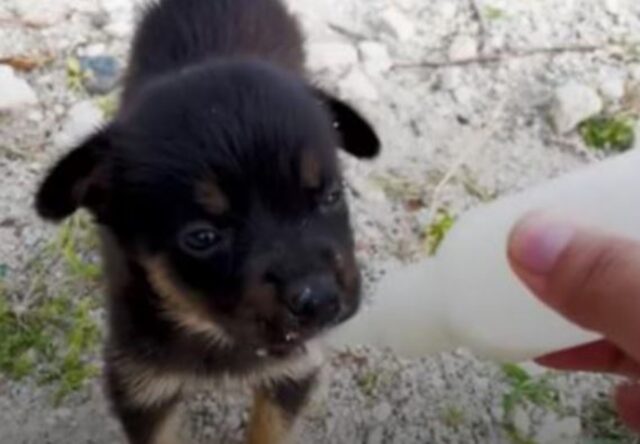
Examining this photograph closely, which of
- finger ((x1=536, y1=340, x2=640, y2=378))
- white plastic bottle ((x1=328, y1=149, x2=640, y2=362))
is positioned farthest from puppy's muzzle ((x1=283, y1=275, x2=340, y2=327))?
finger ((x1=536, y1=340, x2=640, y2=378))

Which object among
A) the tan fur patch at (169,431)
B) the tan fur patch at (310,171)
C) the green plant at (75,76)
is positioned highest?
the tan fur patch at (310,171)

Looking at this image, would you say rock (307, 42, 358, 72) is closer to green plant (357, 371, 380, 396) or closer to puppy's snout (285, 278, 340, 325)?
green plant (357, 371, 380, 396)

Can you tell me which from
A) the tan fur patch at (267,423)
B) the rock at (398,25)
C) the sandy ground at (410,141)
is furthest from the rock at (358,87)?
the tan fur patch at (267,423)

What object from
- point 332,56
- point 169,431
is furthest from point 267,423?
point 332,56

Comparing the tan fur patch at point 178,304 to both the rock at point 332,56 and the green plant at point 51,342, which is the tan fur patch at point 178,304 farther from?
the rock at point 332,56

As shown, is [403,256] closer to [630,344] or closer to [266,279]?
[266,279]

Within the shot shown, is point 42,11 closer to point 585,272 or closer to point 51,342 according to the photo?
point 51,342
